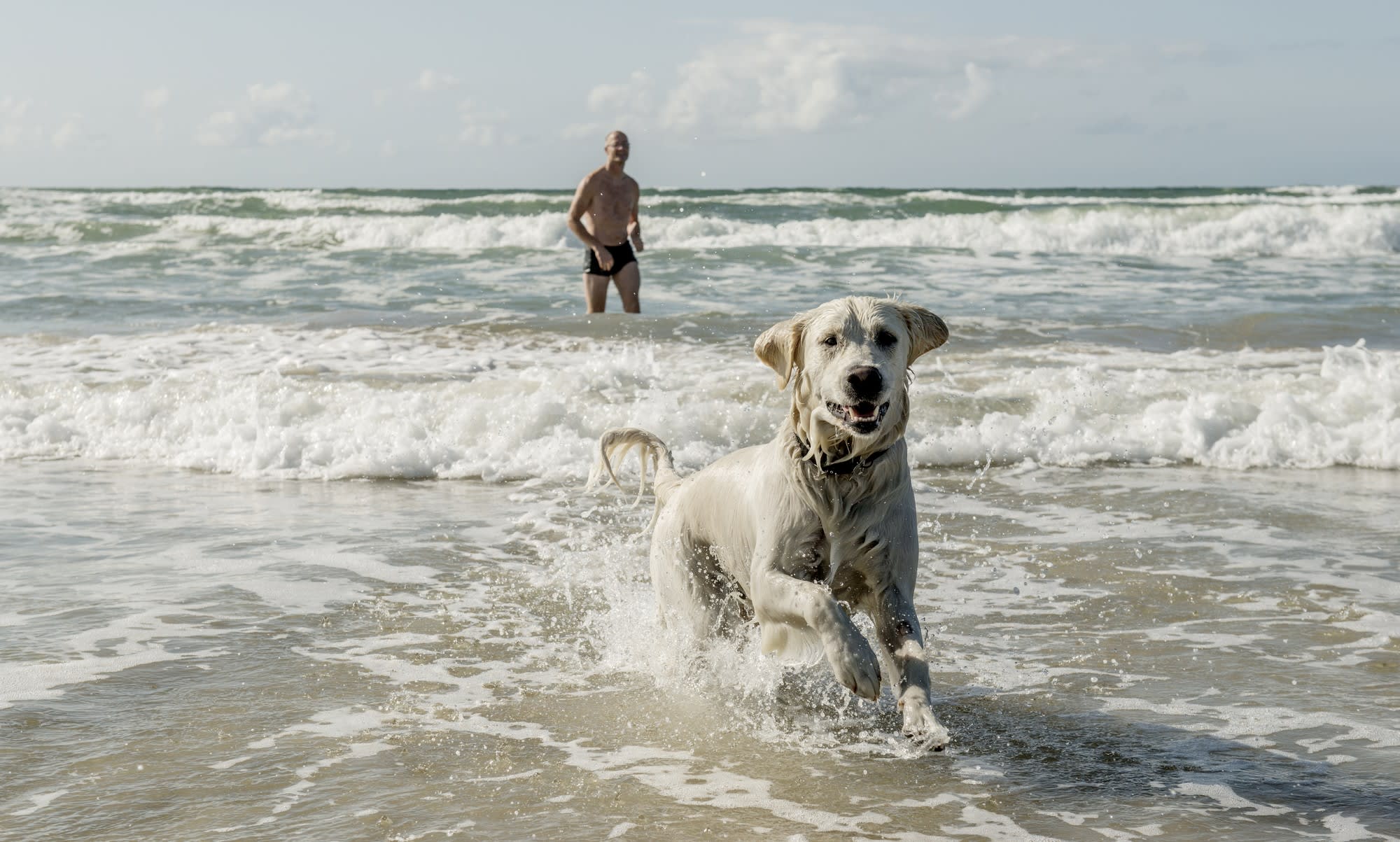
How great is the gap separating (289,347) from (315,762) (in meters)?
9.54

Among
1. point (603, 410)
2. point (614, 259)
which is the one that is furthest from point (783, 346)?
point (614, 259)

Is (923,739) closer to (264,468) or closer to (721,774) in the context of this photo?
(721,774)

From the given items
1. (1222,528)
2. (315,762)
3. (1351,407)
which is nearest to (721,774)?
(315,762)

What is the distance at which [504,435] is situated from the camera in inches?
360

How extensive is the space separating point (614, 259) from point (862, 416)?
9941 mm

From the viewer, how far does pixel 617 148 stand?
1271 centimetres

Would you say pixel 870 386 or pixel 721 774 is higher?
pixel 870 386

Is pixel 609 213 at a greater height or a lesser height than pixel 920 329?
greater

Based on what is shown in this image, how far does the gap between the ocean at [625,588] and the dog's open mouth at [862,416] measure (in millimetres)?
872

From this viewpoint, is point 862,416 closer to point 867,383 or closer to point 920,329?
point 867,383

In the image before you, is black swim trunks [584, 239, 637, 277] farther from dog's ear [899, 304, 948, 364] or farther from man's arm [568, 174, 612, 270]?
dog's ear [899, 304, 948, 364]

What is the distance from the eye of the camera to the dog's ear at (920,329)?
3840 millimetres

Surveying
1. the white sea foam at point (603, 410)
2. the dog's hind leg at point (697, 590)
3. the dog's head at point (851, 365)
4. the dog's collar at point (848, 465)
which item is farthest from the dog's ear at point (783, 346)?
the white sea foam at point (603, 410)

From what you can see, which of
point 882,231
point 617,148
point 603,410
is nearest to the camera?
point 603,410
